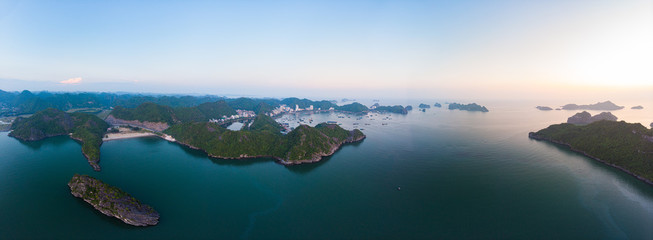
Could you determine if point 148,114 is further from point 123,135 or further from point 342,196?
point 342,196

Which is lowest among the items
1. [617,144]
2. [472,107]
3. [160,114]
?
[160,114]

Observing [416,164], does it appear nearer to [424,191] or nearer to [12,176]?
[424,191]

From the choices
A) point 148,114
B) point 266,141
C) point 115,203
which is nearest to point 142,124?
point 148,114

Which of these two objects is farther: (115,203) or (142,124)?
(142,124)

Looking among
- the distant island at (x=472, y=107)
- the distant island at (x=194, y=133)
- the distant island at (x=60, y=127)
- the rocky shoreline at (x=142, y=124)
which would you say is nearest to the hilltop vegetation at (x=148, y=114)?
the distant island at (x=194, y=133)

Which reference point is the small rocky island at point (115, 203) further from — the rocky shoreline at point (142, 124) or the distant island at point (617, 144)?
the distant island at point (617, 144)

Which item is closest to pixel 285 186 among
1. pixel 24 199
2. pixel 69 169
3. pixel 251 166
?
pixel 251 166

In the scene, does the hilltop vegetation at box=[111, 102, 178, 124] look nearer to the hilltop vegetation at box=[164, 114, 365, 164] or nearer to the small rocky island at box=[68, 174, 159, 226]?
the hilltop vegetation at box=[164, 114, 365, 164]
